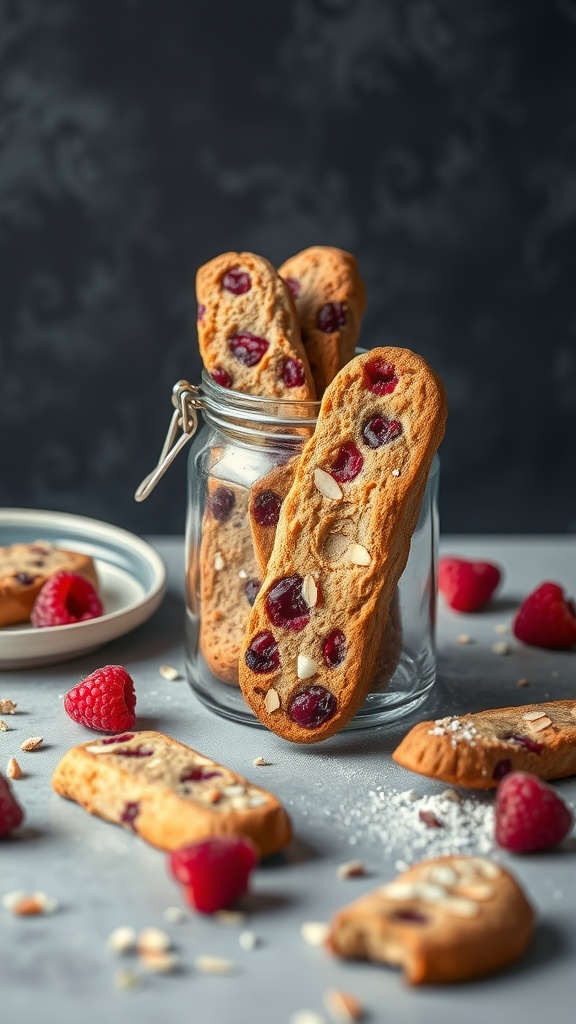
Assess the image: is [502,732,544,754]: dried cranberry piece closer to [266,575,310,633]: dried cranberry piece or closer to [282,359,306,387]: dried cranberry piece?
[266,575,310,633]: dried cranberry piece

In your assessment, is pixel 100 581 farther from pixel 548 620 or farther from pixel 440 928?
pixel 440 928

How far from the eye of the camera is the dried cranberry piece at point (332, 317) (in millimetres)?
1547

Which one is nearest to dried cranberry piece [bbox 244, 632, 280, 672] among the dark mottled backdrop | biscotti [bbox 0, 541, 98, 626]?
biscotti [bbox 0, 541, 98, 626]

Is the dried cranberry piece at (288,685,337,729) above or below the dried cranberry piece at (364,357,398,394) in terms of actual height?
below

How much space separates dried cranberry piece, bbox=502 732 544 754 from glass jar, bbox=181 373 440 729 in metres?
0.19

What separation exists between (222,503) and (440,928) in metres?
0.65

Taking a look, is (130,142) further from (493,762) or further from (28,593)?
(493,762)

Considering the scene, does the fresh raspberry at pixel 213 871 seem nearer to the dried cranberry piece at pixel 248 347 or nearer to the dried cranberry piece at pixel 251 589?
the dried cranberry piece at pixel 251 589

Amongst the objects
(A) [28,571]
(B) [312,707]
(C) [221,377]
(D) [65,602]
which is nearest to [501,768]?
(B) [312,707]

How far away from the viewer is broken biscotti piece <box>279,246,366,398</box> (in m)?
1.54

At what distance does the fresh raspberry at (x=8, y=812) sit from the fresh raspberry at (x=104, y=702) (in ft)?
0.79

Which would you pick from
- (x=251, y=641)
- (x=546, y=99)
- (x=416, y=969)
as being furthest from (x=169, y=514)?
(x=416, y=969)

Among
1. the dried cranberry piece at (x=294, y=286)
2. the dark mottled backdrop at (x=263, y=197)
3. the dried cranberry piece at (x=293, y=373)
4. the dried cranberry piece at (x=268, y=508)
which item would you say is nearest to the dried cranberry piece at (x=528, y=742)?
the dried cranberry piece at (x=268, y=508)

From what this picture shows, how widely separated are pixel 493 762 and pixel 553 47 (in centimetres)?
203
